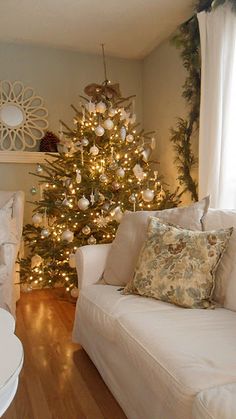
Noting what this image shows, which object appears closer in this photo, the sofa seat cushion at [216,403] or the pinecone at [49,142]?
the sofa seat cushion at [216,403]

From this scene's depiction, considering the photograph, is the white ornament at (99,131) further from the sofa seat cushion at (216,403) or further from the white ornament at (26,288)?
the sofa seat cushion at (216,403)

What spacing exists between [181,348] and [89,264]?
97cm

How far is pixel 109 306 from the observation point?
171cm

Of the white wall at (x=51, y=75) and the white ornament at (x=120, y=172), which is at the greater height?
the white wall at (x=51, y=75)

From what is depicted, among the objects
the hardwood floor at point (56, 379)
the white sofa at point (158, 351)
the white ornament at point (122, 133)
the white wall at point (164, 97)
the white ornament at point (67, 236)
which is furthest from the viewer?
the white wall at point (164, 97)

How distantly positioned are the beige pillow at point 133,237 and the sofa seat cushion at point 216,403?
1021 millimetres

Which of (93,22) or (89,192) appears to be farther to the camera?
(93,22)

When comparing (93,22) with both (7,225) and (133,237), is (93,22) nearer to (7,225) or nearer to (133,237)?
(7,225)

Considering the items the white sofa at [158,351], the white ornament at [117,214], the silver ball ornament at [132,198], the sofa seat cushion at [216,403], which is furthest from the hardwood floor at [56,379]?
the silver ball ornament at [132,198]

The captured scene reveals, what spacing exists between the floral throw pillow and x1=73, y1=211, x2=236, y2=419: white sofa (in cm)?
6

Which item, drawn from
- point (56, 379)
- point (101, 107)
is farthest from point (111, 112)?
point (56, 379)

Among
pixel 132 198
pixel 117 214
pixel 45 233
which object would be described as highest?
pixel 132 198

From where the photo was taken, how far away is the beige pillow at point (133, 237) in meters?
1.99

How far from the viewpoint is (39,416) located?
157 cm
